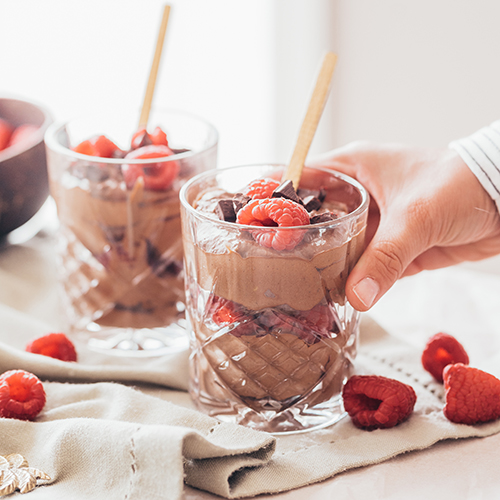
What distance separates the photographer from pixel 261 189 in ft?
2.87

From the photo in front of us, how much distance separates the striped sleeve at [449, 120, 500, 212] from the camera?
3.49 ft

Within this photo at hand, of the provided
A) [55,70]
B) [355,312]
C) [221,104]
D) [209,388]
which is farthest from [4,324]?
[221,104]

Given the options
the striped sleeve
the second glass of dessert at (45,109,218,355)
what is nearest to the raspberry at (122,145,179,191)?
the second glass of dessert at (45,109,218,355)

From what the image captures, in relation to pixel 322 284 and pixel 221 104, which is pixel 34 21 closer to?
pixel 221 104

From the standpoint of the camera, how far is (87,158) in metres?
1.08

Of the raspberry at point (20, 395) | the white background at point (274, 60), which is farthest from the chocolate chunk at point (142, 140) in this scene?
the white background at point (274, 60)

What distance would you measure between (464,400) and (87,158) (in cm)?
66

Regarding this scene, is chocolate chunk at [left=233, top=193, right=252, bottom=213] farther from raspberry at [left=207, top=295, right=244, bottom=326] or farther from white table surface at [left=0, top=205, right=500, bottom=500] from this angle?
white table surface at [left=0, top=205, right=500, bottom=500]

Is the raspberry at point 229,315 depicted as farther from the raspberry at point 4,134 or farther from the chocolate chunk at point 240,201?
the raspberry at point 4,134

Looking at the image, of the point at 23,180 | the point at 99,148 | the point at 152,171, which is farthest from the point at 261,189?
the point at 23,180

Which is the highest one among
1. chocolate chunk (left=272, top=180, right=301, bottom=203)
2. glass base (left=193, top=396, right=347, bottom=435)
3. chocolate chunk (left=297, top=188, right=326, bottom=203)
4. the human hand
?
chocolate chunk (left=272, top=180, right=301, bottom=203)

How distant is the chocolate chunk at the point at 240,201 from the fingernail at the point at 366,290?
0.17 metres

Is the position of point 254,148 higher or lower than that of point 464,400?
lower

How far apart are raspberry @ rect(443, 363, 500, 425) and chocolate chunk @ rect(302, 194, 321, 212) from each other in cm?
28
